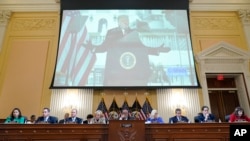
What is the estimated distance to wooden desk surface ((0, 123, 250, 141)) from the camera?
529 centimetres

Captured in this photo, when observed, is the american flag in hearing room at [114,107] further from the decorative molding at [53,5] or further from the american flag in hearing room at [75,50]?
the decorative molding at [53,5]

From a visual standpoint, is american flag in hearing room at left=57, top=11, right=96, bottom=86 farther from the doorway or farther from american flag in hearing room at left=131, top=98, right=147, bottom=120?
the doorway

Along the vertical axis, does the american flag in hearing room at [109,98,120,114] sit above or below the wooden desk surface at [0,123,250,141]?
above

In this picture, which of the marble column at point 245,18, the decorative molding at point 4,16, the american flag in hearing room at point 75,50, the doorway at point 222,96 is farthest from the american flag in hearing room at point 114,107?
the marble column at point 245,18

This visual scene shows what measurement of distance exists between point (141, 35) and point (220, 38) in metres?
3.11

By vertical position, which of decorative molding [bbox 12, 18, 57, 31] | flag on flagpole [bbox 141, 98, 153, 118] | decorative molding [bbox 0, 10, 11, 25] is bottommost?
flag on flagpole [bbox 141, 98, 153, 118]

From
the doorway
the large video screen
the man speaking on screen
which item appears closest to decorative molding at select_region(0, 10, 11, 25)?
the large video screen

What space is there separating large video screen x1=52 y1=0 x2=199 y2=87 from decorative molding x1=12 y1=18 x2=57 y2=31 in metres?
0.64

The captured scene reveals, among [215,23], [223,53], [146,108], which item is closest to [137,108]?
[146,108]

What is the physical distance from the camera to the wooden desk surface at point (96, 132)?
5289 millimetres

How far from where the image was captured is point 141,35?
387 inches

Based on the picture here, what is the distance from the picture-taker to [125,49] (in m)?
9.55

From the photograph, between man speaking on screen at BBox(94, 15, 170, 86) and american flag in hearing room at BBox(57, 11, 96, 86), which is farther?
american flag in hearing room at BBox(57, 11, 96, 86)

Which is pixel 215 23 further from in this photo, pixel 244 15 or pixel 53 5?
pixel 53 5
